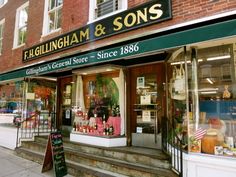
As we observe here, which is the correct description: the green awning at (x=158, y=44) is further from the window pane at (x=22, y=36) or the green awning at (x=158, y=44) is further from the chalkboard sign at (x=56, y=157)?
the window pane at (x=22, y=36)

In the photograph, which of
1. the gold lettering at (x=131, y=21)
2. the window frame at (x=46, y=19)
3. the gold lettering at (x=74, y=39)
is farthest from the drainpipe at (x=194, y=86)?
the window frame at (x=46, y=19)

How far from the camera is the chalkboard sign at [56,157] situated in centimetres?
567

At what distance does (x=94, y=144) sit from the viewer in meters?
6.68

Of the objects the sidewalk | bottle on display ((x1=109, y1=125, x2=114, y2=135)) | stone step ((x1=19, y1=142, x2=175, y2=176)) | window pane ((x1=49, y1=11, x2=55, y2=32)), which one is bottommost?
the sidewalk

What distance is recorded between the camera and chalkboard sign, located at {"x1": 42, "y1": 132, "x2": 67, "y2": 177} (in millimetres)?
5668

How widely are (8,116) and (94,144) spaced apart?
6.32 meters

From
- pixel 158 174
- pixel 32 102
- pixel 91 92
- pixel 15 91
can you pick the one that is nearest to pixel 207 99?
pixel 158 174

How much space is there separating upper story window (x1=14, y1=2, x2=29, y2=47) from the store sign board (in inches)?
108

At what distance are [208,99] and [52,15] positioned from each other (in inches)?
295

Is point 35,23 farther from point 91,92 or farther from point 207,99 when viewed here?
point 207,99

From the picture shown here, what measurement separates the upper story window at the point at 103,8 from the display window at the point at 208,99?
3.06 meters

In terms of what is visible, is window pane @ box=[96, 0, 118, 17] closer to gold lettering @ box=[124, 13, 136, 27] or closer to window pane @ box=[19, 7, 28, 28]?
gold lettering @ box=[124, 13, 136, 27]

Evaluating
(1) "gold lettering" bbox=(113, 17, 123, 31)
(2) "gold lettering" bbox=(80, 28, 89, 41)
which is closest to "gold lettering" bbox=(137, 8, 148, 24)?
(1) "gold lettering" bbox=(113, 17, 123, 31)

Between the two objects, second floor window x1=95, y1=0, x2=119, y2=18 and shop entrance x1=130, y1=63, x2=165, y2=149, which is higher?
second floor window x1=95, y1=0, x2=119, y2=18
